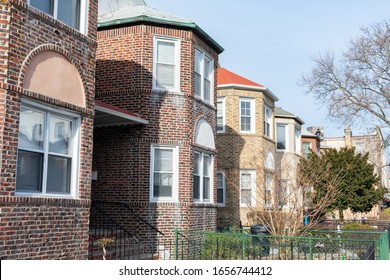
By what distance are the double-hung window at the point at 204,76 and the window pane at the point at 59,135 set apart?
21.2ft

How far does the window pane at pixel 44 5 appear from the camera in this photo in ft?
30.0

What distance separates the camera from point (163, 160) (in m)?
14.3

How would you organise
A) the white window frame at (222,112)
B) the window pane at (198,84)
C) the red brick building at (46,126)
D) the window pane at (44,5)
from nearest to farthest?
the red brick building at (46,126) → the window pane at (44,5) → the window pane at (198,84) → the white window frame at (222,112)

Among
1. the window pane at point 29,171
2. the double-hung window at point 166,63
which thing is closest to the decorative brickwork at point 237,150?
the double-hung window at point 166,63

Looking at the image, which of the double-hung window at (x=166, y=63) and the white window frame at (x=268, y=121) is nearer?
the double-hung window at (x=166, y=63)

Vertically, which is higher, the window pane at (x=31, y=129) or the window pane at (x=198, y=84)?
the window pane at (x=198, y=84)

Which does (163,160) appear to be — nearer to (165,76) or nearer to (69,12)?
(165,76)

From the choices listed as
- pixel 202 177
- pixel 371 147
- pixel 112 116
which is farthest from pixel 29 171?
pixel 371 147

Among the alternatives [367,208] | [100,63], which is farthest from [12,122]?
[367,208]

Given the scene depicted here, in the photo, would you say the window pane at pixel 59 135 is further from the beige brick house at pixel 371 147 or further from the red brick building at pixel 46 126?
the beige brick house at pixel 371 147

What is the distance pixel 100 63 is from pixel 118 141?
280 cm

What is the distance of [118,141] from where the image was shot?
47.1 ft

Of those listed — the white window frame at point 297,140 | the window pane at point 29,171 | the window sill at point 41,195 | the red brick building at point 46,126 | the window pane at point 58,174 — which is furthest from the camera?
the white window frame at point 297,140

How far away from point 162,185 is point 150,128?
1769mm
